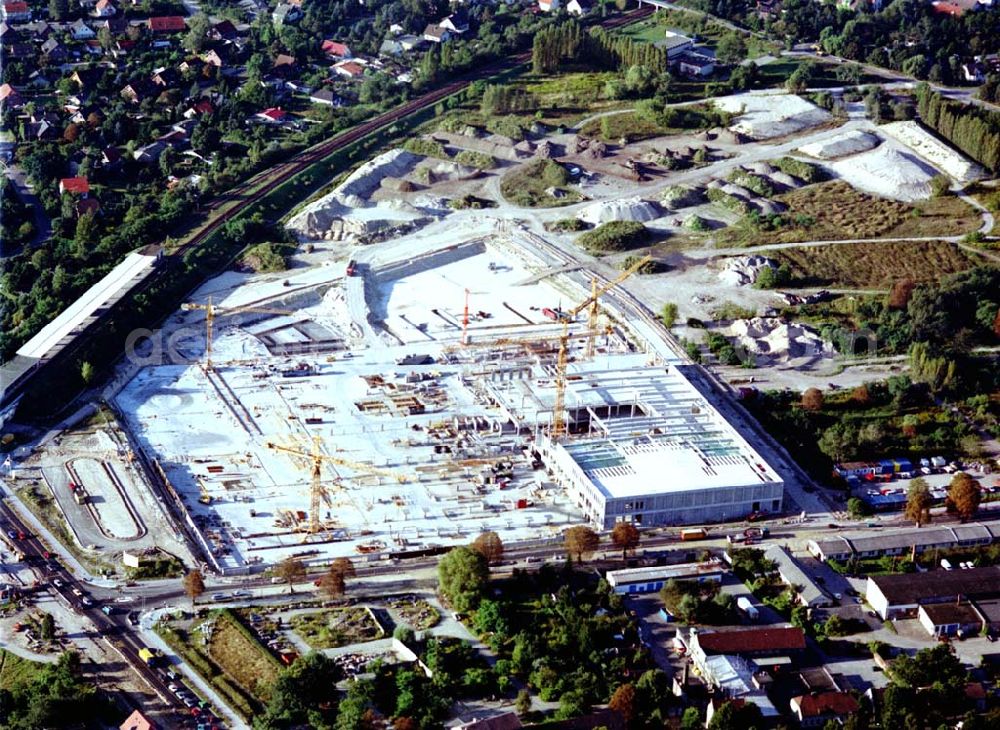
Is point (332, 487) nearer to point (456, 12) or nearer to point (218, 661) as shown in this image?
point (218, 661)

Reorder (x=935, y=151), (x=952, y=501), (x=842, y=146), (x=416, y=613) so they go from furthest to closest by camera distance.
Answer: (x=842, y=146), (x=935, y=151), (x=952, y=501), (x=416, y=613)

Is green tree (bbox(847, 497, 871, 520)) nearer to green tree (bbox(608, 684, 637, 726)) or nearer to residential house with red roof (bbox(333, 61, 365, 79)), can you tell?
Result: green tree (bbox(608, 684, 637, 726))

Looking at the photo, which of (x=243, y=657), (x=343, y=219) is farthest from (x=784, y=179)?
(x=243, y=657)

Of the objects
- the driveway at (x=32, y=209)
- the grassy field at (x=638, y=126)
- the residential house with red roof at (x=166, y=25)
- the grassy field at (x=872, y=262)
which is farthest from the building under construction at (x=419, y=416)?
the residential house with red roof at (x=166, y=25)

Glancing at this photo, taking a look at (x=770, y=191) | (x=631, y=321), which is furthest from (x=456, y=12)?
(x=631, y=321)

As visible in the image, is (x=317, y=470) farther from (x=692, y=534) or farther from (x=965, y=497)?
(x=965, y=497)

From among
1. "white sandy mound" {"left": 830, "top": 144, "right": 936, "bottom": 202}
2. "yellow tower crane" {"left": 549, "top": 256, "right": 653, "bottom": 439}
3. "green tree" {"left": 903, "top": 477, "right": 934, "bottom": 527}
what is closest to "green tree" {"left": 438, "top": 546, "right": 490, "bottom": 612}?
"yellow tower crane" {"left": 549, "top": 256, "right": 653, "bottom": 439}

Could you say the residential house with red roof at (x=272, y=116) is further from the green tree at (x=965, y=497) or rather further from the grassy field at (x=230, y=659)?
the green tree at (x=965, y=497)
